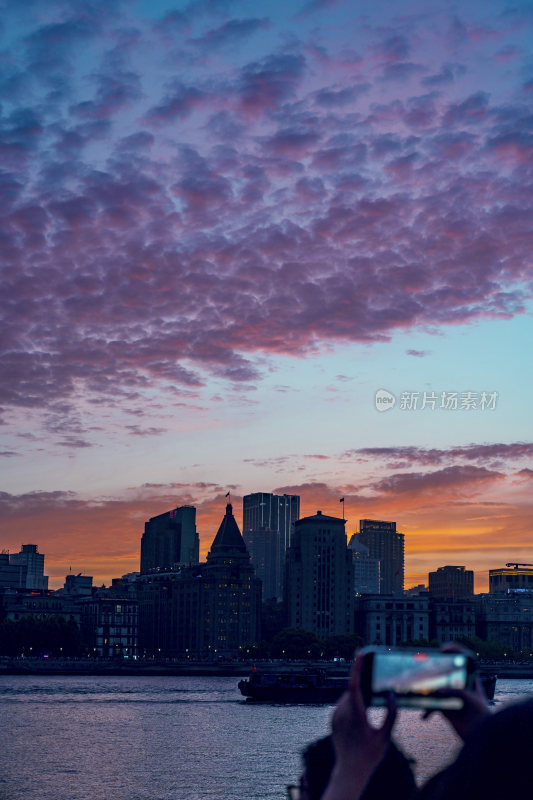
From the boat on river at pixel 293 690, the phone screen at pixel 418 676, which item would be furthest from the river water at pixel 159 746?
the phone screen at pixel 418 676

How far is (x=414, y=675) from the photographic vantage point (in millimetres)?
3584

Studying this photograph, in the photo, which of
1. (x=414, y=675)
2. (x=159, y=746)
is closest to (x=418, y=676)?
(x=414, y=675)

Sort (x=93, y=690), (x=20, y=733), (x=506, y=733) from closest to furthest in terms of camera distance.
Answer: (x=506, y=733) < (x=20, y=733) < (x=93, y=690)

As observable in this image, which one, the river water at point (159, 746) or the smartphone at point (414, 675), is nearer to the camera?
the smartphone at point (414, 675)

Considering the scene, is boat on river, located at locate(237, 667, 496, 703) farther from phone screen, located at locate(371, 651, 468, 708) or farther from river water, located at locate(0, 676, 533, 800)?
phone screen, located at locate(371, 651, 468, 708)

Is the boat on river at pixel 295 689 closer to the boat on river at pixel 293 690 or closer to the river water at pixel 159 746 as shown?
the boat on river at pixel 293 690

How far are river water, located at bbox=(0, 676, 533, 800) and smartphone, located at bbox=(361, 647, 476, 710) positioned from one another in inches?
→ 957

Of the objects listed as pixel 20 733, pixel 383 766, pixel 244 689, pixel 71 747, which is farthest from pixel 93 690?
pixel 383 766

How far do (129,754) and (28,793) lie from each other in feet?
67.9

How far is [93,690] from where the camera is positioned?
163 m

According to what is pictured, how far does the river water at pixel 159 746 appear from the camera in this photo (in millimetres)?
59156

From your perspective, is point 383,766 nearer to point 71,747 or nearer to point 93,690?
point 71,747

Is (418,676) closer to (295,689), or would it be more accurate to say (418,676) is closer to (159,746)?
(159,746)

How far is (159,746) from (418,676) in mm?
83037
